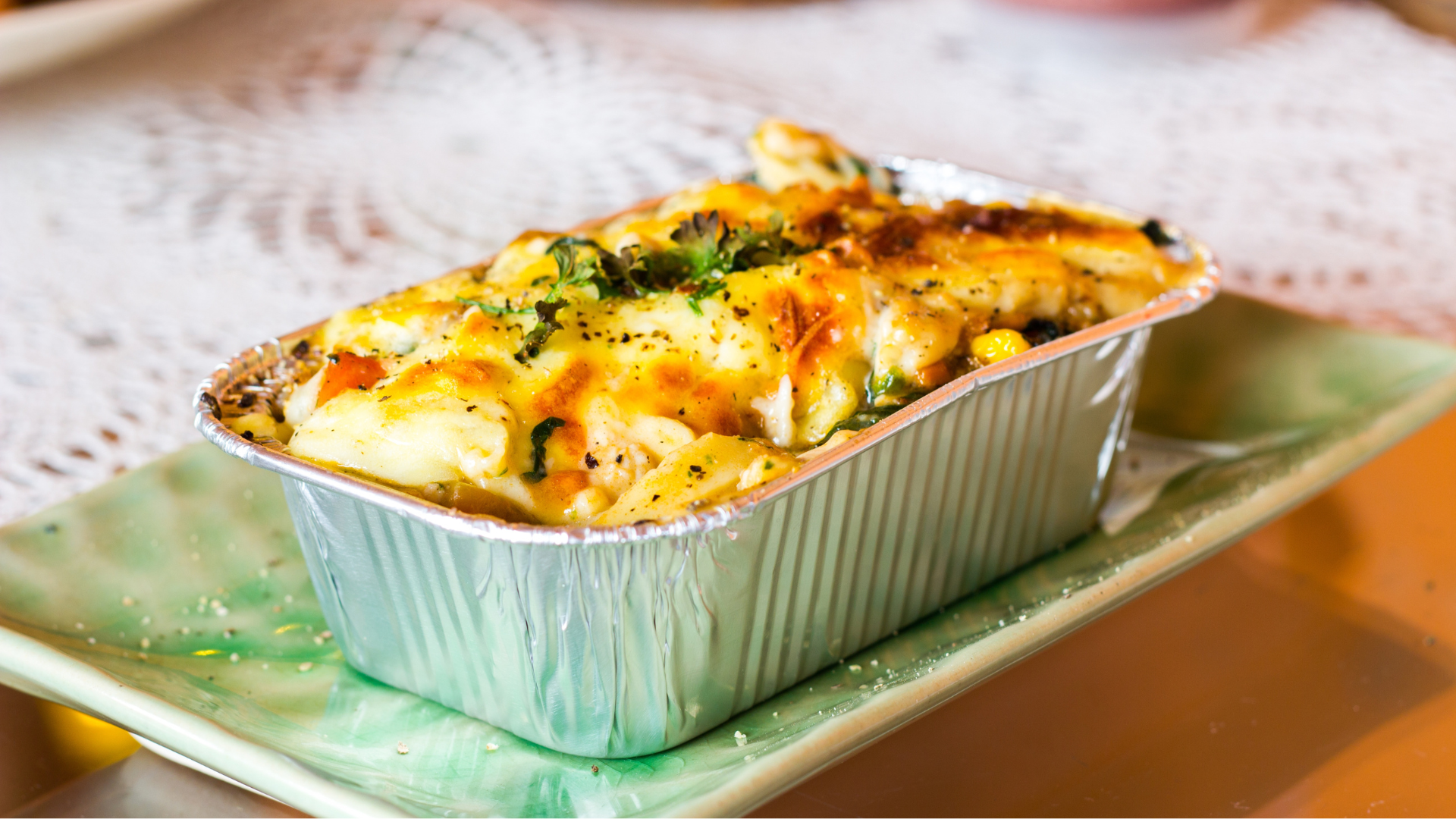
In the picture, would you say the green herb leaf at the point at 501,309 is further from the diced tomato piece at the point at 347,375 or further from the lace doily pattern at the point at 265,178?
the lace doily pattern at the point at 265,178

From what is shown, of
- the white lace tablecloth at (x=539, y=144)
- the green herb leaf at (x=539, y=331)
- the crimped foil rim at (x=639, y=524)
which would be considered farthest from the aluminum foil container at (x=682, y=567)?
the white lace tablecloth at (x=539, y=144)

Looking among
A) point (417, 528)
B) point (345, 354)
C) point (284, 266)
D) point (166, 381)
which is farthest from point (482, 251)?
point (417, 528)

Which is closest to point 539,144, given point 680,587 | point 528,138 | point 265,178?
point 528,138

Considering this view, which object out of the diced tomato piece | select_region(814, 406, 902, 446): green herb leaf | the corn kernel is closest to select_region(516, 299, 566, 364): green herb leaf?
the diced tomato piece

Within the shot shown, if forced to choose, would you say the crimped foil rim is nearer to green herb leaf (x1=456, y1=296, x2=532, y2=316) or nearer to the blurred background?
green herb leaf (x1=456, y1=296, x2=532, y2=316)

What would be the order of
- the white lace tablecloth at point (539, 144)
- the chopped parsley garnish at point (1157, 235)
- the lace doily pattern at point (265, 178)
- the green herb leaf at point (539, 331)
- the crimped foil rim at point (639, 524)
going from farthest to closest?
the white lace tablecloth at point (539, 144) → the lace doily pattern at point (265, 178) → the chopped parsley garnish at point (1157, 235) → the green herb leaf at point (539, 331) → the crimped foil rim at point (639, 524)
